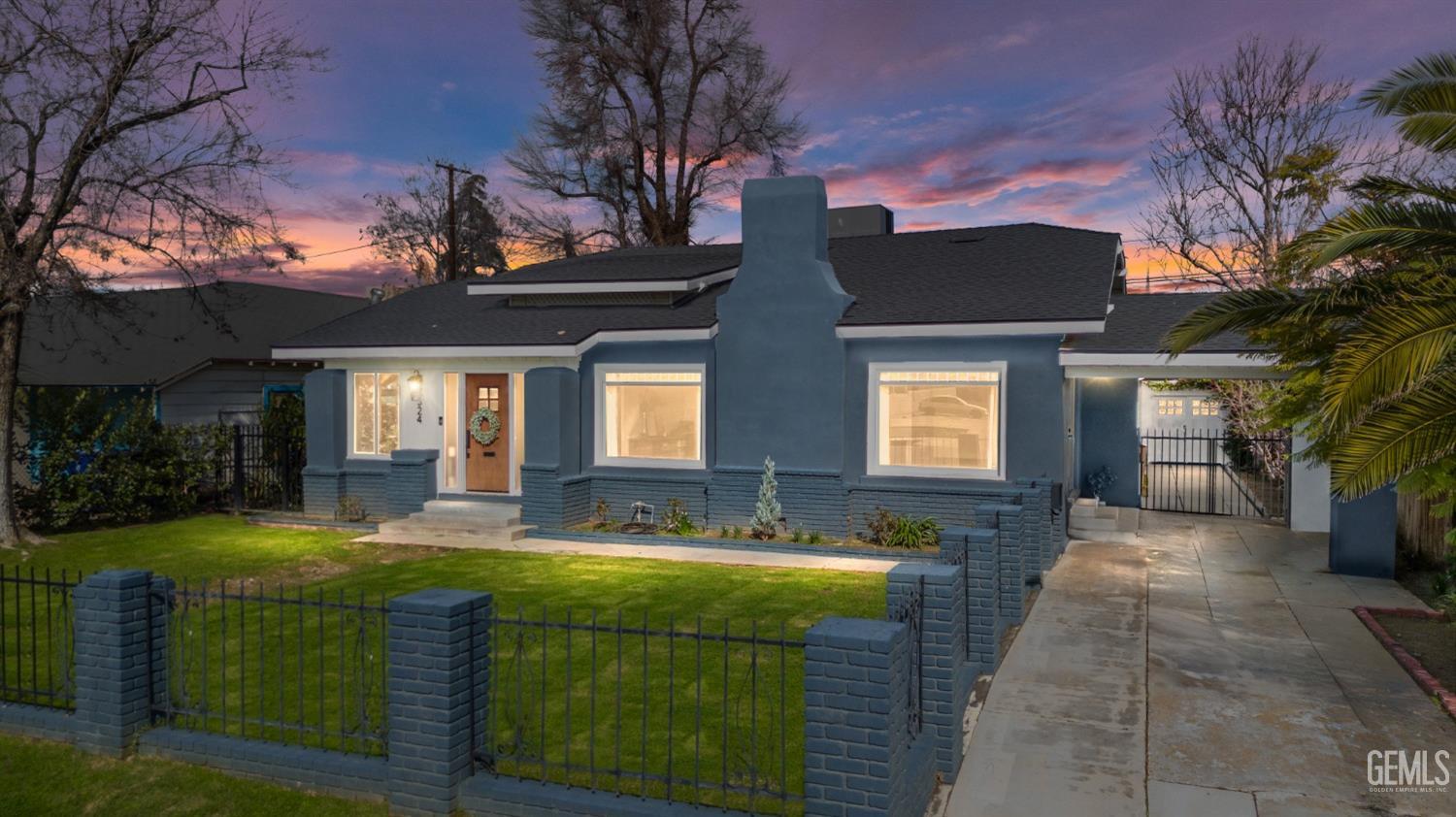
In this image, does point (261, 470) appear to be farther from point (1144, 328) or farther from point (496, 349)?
point (1144, 328)

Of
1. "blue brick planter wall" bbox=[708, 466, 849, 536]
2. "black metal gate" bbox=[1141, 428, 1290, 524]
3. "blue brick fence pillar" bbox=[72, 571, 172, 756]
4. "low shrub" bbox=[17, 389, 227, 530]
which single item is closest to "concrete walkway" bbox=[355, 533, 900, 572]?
"blue brick planter wall" bbox=[708, 466, 849, 536]

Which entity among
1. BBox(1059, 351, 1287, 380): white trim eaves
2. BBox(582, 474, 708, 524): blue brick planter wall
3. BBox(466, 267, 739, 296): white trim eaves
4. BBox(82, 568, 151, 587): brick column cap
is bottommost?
BBox(582, 474, 708, 524): blue brick planter wall

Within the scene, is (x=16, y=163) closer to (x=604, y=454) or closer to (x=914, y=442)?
(x=604, y=454)

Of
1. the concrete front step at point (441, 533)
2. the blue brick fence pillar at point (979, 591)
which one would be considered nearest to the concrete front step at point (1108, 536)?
the blue brick fence pillar at point (979, 591)

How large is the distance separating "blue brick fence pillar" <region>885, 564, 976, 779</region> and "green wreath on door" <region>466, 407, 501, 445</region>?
40.7 feet

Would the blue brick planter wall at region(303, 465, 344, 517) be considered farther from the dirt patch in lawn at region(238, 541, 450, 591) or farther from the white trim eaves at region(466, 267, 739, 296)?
the white trim eaves at region(466, 267, 739, 296)

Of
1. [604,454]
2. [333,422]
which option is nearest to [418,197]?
[333,422]

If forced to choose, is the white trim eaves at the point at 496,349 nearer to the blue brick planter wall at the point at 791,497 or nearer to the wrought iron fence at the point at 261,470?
the wrought iron fence at the point at 261,470

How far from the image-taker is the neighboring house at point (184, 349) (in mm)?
22047

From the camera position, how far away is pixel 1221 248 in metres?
23.5

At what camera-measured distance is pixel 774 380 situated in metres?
15.9

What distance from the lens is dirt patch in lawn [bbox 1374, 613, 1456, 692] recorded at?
28.3 ft

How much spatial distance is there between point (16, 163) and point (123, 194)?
5.00 feet
